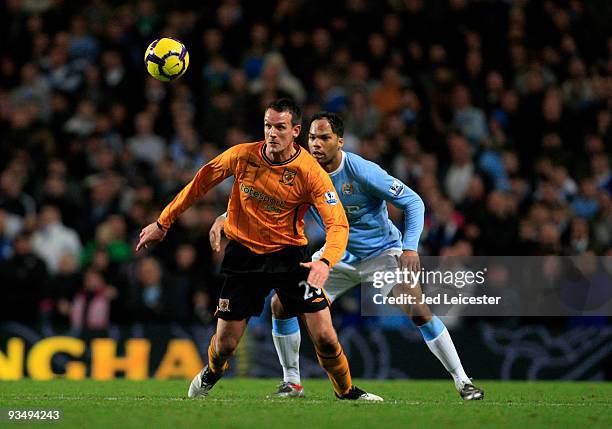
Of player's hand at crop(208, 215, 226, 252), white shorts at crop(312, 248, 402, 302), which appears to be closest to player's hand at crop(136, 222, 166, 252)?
player's hand at crop(208, 215, 226, 252)

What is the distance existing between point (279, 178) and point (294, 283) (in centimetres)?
79

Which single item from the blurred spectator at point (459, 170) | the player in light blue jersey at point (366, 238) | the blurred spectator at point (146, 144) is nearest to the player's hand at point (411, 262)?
the player in light blue jersey at point (366, 238)

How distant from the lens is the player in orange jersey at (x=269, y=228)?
8.59 metres

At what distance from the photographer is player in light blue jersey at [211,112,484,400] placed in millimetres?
9297

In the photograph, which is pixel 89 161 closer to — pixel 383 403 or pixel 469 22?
pixel 469 22

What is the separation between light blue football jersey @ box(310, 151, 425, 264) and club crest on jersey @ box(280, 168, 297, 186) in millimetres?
893

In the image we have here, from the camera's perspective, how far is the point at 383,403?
883 cm

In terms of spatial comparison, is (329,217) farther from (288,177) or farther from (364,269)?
(364,269)

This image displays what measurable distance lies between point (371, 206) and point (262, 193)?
131cm

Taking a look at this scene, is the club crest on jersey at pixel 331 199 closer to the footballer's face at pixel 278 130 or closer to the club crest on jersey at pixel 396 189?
the footballer's face at pixel 278 130

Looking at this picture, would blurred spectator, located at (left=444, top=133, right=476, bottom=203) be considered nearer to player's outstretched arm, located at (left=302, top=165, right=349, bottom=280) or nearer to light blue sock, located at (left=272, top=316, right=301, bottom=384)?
light blue sock, located at (left=272, top=316, right=301, bottom=384)

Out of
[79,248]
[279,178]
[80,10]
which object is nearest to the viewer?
[279,178]

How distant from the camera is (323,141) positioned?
9.29 metres

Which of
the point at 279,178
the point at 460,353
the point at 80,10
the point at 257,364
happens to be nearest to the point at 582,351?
the point at 460,353
